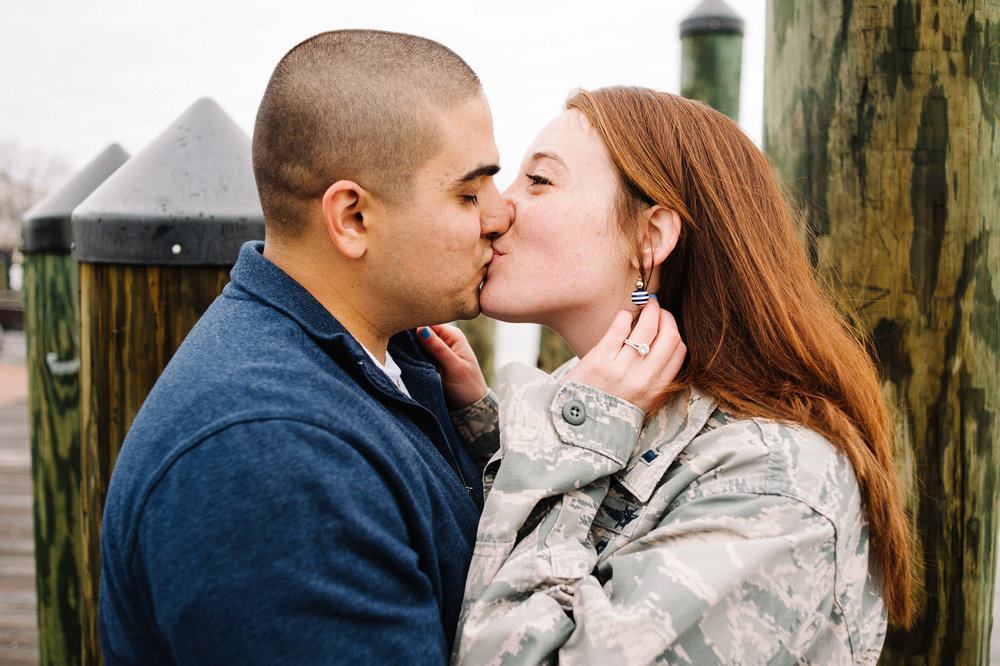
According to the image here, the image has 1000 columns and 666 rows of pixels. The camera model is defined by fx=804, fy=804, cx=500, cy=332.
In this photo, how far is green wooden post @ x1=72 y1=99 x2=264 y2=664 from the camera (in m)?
1.99

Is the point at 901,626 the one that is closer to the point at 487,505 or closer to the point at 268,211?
the point at 487,505

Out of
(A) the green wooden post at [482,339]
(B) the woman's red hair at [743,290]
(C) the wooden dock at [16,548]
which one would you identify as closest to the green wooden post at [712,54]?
(A) the green wooden post at [482,339]

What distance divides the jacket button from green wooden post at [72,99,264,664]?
90cm

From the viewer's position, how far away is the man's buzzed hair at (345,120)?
6.07 feet

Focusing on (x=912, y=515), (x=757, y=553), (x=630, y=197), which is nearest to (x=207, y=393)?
(x=757, y=553)

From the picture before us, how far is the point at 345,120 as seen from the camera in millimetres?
1846

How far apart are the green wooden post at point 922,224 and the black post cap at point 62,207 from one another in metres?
2.26

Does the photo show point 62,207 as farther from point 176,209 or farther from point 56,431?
point 176,209

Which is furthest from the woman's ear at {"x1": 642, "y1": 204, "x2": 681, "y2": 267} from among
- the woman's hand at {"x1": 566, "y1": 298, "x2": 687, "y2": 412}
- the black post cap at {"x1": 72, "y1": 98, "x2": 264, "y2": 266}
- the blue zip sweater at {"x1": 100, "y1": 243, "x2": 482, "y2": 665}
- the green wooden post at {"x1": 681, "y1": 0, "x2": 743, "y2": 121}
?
the green wooden post at {"x1": 681, "y1": 0, "x2": 743, "y2": 121}

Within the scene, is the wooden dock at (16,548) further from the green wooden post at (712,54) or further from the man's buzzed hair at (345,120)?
the green wooden post at (712,54)

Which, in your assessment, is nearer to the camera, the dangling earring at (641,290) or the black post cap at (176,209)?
the black post cap at (176,209)

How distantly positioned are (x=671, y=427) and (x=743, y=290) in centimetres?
43

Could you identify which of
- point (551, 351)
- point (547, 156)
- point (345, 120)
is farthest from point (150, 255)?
point (551, 351)

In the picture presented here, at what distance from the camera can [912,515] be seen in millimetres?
2297
